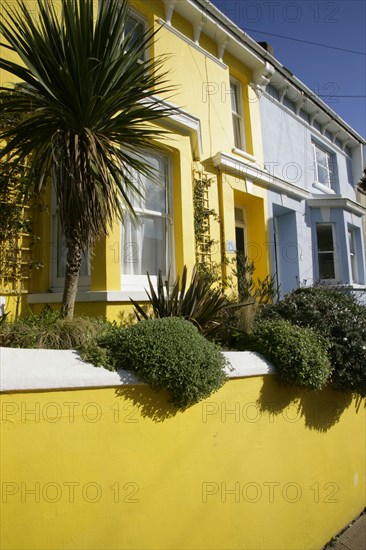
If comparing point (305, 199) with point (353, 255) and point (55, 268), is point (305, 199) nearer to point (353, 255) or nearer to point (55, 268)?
point (353, 255)

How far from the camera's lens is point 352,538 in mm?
4332

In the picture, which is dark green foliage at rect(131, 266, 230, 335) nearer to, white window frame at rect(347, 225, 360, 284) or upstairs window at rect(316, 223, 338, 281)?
upstairs window at rect(316, 223, 338, 281)

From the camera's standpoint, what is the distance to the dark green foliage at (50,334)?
3184 millimetres

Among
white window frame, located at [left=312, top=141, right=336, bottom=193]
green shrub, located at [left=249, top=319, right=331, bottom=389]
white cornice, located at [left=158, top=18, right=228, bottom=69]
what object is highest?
white cornice, located at [left=158, top=18, right=228, bottom=69]

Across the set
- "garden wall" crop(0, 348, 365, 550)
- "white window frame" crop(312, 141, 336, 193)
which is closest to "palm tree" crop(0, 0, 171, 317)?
"garden wall" crop(0, 348, 365, 550)

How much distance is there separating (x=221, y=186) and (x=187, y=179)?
134 cm

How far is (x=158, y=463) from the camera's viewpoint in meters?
3.01

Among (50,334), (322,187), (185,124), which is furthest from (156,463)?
(322,187)

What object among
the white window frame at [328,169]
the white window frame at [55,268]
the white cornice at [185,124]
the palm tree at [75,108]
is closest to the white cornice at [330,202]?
the white window frame at [328,169]

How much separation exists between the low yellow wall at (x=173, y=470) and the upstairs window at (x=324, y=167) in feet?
30.0

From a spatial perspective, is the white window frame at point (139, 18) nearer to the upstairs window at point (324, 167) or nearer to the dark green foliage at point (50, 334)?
the dark green foliage at point (50, 334)

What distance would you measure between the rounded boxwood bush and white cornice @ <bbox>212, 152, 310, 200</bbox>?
5175 millimetres

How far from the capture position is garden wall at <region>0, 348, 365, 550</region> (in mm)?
2482

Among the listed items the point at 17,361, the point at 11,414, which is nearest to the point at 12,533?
the point at 11,414
